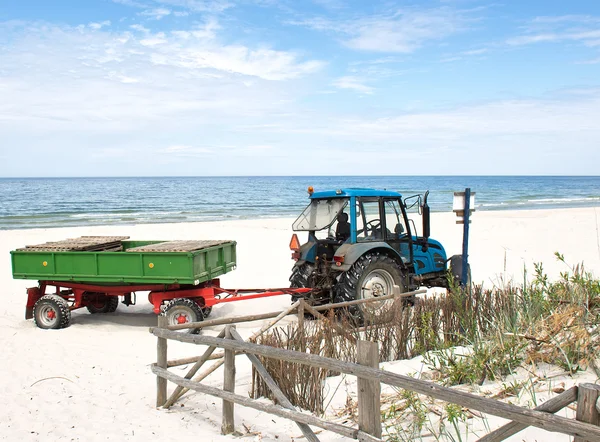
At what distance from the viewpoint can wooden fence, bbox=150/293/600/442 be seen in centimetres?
267

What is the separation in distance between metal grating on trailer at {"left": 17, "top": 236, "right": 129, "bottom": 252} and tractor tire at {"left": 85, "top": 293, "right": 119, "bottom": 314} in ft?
2.83

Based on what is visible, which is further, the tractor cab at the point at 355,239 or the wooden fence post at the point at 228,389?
the tractor cab at the point at 355,239

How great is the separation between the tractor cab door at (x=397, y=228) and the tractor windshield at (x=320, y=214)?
70 cm

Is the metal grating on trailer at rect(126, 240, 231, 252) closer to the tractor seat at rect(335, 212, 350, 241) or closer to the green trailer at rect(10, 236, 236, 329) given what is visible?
the green trailer at rect(10, 236, 236, 329)

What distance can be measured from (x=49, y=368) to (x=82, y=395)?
3.35 ft

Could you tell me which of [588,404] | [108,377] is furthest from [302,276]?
[588,404]

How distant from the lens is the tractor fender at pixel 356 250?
729 cm

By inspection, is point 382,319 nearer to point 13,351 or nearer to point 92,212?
point 13,351

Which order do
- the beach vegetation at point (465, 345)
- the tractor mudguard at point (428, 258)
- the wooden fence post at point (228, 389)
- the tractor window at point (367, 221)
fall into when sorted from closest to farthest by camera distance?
1. the beach vegetation at point (465, 345)
2. the wooden fence post at point (228, 389)
3. the tractor window at point (367, 221)
4. the tractor mudguard at point (428, 258)

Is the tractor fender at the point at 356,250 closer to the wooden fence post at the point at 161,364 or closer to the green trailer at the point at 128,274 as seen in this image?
the green trailer at the point at 128,274

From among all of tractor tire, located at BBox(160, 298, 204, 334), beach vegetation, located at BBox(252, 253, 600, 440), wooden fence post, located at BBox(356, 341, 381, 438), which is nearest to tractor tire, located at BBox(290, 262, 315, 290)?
tractor tire, located at BBox(160, 298, 204, 334)

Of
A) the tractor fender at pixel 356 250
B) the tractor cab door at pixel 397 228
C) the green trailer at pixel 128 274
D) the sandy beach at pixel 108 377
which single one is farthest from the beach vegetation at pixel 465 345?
the green trailer at pixel 128 274

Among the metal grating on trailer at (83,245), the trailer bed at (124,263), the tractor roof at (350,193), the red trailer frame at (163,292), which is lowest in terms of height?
the red trailer frame at (163,292)

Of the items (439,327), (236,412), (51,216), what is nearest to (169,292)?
(236,412)
